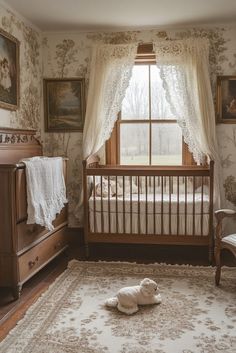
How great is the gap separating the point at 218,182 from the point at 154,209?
716 millimetres

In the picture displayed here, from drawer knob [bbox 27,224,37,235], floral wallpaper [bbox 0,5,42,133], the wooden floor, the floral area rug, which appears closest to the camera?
the floral area rug

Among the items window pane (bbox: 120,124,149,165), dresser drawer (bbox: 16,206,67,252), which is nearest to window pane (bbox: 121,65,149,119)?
window pane (bbox: 120,124,149,165)

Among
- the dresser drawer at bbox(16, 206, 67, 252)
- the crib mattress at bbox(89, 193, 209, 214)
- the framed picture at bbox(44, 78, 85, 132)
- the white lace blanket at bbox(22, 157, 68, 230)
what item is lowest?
the dresser drawer at bbox(16, 206, 67, 252)

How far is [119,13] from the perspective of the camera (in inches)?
132

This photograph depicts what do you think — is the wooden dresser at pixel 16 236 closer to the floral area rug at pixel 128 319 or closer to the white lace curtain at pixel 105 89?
the floral area rug at pixel 128 319

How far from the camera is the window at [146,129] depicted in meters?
3.91

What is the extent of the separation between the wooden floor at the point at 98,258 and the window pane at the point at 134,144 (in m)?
0.91

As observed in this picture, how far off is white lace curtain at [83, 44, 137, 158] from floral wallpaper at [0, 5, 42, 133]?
55cm

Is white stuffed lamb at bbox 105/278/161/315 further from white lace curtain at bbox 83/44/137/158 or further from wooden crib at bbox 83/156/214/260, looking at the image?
white lace curtain at bbox 83/44/137/158

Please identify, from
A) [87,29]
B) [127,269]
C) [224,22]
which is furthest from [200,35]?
[127,269]

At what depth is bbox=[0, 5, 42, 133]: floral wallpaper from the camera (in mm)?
3223

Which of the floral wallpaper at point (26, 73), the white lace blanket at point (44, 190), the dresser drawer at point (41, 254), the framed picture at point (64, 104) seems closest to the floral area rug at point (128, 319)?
the dresser drawer at point (41, 254)

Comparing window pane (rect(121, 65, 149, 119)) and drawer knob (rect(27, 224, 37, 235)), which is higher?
window pane (rect(121, 65, 149, 119))

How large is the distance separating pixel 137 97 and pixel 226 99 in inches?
35.4
